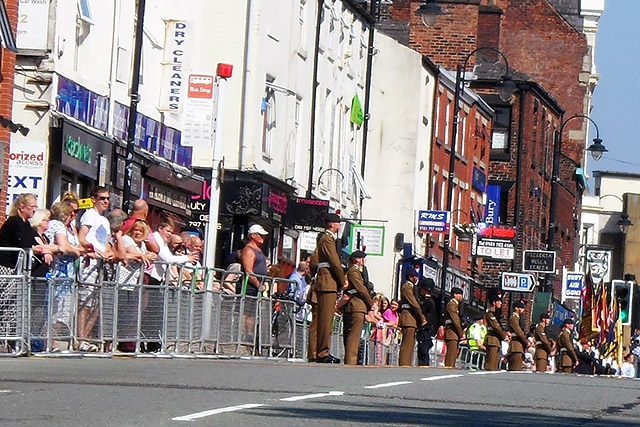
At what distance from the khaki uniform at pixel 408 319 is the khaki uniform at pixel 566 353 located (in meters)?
11.7

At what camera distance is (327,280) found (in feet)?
77.3

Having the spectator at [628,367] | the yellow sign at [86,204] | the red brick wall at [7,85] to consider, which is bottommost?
the spectator at [628,367]

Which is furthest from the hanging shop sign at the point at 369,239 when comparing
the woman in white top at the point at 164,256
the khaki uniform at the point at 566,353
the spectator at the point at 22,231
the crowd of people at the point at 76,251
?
the spectator at the point at 22,231

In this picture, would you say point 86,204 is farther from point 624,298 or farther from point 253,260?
point 624,298

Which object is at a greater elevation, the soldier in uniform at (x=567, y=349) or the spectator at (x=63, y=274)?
the spectator at (x=63, y=274)

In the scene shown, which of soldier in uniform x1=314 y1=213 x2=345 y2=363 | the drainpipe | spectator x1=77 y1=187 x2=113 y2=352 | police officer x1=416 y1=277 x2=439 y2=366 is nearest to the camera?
spectator x1=77 y1=187 x2=113 y2=352

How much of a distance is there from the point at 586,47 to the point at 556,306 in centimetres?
1268

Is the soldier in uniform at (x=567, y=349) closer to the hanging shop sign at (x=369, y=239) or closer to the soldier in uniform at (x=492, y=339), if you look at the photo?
the soldier in uniform at (x=492, y=339)

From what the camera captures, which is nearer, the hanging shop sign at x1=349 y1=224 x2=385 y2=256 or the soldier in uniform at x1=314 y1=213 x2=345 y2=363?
the soldier in uniform at x1=314 y1=213 x2=345 y2=363

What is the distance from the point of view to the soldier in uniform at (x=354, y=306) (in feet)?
81.3

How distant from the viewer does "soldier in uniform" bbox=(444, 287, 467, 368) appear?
3288cm

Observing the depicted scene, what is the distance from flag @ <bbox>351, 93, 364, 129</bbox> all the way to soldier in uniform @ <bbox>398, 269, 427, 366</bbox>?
23.6 metres

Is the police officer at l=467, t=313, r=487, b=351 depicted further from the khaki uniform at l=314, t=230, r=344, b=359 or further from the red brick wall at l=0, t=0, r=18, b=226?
the khaki uniform at l=314, t=230, r=344, b=359

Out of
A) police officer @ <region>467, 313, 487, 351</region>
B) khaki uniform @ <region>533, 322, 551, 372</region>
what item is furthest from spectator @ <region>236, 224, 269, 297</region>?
khaki uniform @ <region>533, 322, 551, 372</region>
